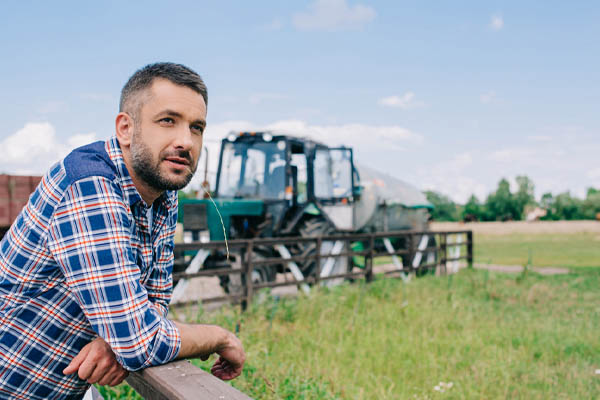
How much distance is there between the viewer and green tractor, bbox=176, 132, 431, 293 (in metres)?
8.69

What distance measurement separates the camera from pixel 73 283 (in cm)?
130

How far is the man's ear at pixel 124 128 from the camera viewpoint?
1.45 meters

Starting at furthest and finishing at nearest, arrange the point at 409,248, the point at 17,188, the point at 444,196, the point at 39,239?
the point at 444,196
the point at 409,248
the point at 17,188
the point at 39,239

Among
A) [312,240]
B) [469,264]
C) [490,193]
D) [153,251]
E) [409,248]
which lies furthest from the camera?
[490,193]

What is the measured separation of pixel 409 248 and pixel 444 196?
87889 mm

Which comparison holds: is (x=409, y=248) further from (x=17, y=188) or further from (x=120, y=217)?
(x=120, y=217)

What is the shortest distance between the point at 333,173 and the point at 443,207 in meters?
82.5

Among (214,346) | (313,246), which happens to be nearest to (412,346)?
(313,246)

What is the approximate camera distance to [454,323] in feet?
21.1

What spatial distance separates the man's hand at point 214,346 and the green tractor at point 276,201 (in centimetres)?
666

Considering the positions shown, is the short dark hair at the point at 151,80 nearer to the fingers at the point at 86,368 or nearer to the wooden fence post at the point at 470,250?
the fingers at the point at 86,368

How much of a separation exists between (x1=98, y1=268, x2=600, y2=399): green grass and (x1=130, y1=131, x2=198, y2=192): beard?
5.24ft

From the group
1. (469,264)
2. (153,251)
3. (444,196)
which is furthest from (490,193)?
(153,251)

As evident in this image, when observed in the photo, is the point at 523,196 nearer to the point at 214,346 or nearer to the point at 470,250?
the point at 470,250
